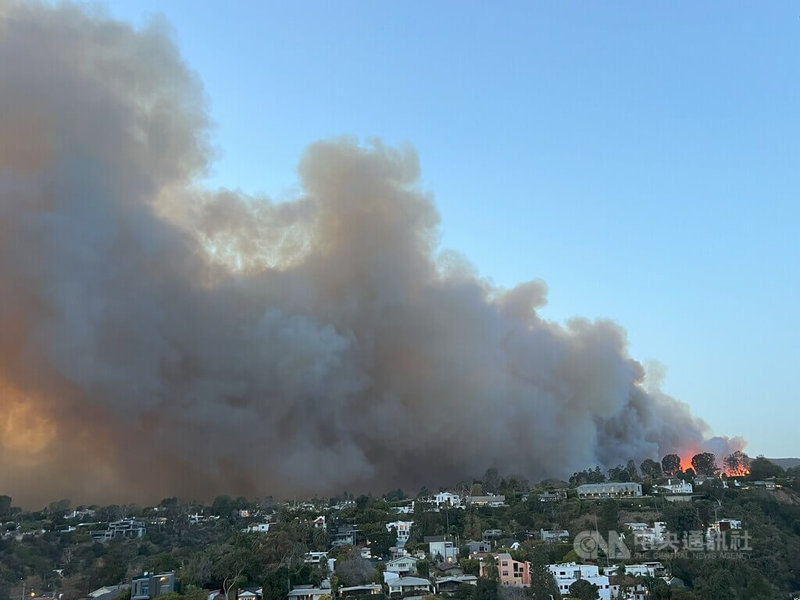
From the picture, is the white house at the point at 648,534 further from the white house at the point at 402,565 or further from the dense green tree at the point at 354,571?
the dense green tree at the point at 354,571


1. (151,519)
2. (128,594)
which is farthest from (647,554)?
(151,519)

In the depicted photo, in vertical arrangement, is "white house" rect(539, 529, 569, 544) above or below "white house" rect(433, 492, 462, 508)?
below

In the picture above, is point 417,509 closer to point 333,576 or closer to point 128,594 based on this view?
point 333,576

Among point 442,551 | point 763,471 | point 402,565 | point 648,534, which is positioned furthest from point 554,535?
point 763,471

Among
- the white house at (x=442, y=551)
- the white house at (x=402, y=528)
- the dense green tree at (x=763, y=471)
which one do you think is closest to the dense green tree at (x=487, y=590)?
the white house at (x=442, y=551)

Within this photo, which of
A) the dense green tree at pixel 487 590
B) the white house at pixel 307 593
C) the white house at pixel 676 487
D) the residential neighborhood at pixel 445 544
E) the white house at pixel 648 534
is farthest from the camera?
the white house at pixel 676 487

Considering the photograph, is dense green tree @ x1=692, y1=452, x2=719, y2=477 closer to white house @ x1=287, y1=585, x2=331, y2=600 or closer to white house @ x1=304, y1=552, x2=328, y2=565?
white house @ x1=304, y1=552, x2=328, y2=565

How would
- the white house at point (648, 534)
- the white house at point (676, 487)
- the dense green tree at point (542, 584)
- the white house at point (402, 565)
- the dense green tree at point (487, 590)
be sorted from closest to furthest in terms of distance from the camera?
the dense green tree at point (487, 590), the dense green tree at point (542, 584), the white house at point (402, 565), the white house at point (648, 534), the white house at point (676, 487)

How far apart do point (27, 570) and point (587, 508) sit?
35.5 metres

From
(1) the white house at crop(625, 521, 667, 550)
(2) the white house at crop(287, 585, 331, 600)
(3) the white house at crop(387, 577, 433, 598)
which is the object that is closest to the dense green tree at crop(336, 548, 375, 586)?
(3) the white house at crop(387, 577, 433, 598)

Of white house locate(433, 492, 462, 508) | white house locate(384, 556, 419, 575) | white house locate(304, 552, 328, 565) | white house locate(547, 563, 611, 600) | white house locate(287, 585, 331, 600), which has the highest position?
white house locate(433, 492, 462, 508)

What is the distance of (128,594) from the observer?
3644 cm

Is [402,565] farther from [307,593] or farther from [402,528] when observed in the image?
[402,528]

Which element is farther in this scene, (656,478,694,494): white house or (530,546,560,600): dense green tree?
(656,478,694,494): white house
